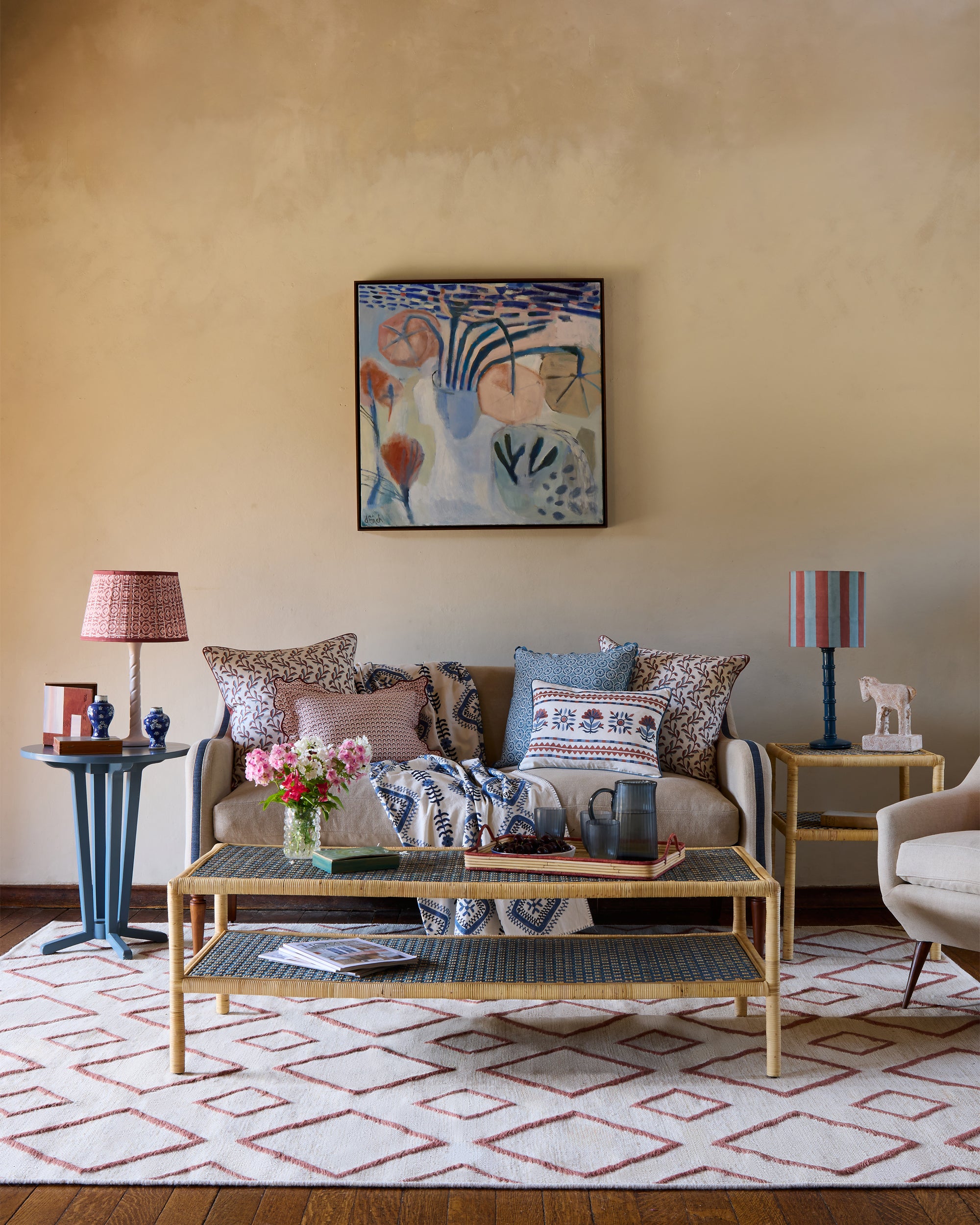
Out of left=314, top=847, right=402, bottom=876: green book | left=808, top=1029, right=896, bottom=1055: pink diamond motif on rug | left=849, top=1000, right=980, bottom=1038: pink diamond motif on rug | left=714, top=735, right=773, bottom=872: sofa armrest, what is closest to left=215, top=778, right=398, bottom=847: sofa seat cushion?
left=314, top=847, right=402, bottom=876: green book

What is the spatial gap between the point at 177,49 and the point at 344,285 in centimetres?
117

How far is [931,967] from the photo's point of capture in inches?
133

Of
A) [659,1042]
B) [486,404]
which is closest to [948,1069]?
[659,1042]

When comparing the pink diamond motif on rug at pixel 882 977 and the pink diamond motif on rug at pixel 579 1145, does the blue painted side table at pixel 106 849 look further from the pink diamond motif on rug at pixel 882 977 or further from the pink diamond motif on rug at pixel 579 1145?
the pink diamond motif on rug at pixel 882 977

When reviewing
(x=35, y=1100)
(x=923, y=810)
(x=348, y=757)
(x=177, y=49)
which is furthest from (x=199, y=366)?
(x=923, y=810)

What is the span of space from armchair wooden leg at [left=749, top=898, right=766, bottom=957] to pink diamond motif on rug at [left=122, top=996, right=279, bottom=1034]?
1.43 meters

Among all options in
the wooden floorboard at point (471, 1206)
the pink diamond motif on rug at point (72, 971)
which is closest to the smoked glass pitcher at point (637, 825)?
the wooden floorboard at point (471, 1206)

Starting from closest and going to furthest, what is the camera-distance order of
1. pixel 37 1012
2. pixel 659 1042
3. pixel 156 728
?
pixel 659 1042
pixel 37 1012
pixel 156 728

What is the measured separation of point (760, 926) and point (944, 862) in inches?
24.3

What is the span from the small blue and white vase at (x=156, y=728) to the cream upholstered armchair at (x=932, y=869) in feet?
7.80

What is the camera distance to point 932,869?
2.88 meters

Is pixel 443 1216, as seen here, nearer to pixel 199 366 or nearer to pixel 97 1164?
pixel 97 1164

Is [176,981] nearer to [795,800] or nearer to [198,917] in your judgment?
[198,917]

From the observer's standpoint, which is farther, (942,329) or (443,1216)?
(942,329)
